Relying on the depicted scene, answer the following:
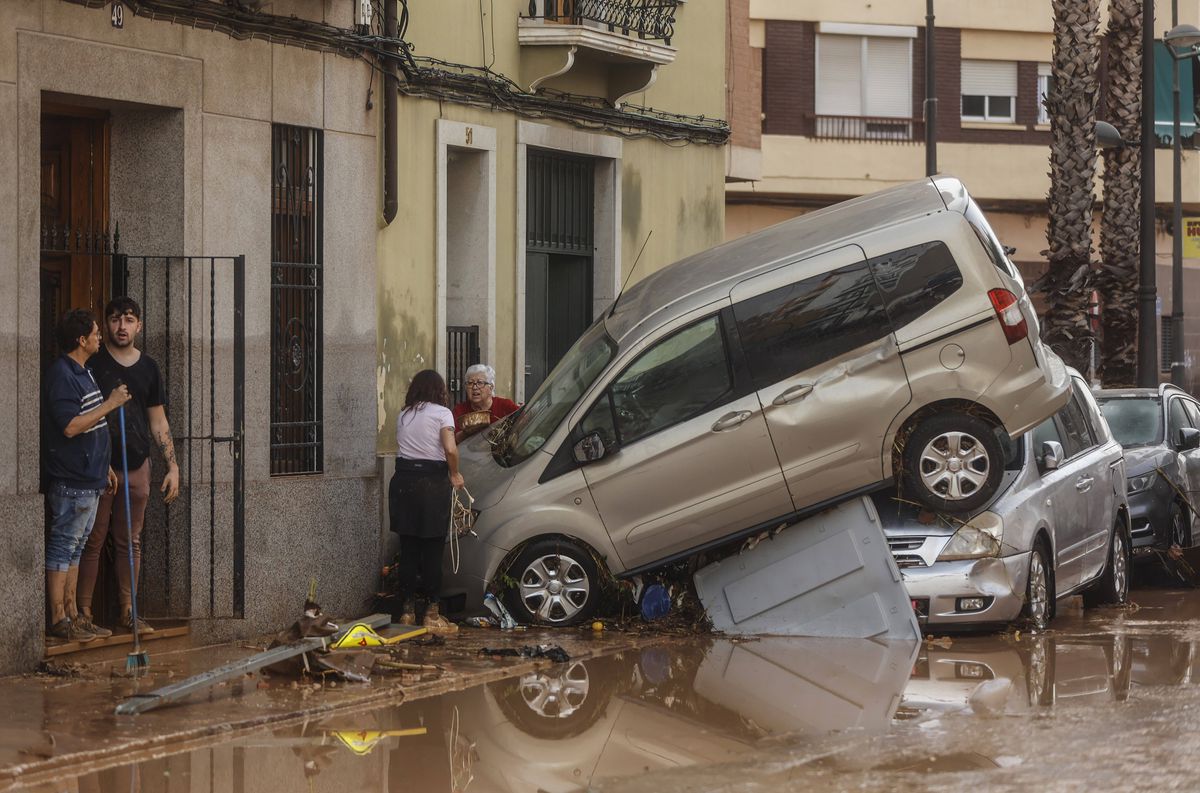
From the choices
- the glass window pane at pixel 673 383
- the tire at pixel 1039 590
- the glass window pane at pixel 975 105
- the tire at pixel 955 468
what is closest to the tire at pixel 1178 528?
the tire at pixel 1039 590

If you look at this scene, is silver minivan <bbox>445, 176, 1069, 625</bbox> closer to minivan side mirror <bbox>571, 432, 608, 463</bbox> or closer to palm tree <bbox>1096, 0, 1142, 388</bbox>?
minivan side mirror <bbox>571, 432, 608, 463</bbox>

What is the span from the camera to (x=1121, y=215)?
2675 cm

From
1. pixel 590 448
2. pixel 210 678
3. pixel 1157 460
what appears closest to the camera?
pixel 210 678

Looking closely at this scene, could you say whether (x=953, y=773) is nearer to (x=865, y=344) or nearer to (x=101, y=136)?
(x=865, y=344)

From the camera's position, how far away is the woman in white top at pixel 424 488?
12.9 meters

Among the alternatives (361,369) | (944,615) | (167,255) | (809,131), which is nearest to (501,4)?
(361,369)

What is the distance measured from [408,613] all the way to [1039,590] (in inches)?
167

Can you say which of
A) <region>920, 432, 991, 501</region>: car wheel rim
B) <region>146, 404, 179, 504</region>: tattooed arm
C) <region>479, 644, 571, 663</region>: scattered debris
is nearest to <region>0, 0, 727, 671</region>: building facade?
<region>146, 404, 179, 504</region>: tattooed arm

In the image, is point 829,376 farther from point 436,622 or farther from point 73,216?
point 73,216

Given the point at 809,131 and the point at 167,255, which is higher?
the point at 809,131

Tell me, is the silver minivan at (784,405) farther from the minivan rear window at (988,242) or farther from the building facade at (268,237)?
the building facade at (268,237)

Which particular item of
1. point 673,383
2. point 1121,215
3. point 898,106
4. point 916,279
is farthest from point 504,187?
point 898,106

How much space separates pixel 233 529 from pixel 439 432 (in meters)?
1.52

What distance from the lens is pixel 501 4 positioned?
54.9 ft
